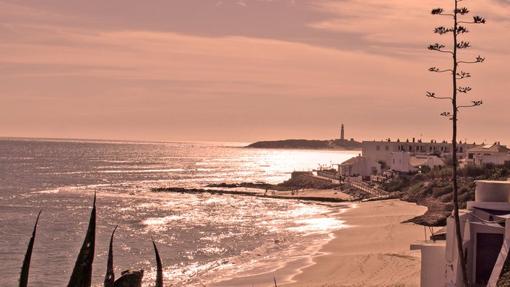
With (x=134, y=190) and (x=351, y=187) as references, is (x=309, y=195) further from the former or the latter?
(x=134, y=190)

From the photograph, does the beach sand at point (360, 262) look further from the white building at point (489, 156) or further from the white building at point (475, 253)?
the white building at point (489, 156)

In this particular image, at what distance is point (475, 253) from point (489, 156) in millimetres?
63635

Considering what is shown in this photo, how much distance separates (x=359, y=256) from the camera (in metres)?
37.8

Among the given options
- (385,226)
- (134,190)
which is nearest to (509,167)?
(385,226)

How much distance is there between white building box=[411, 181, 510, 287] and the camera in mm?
17328

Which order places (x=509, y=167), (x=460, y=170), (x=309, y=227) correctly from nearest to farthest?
(x=309, y=227), (x=509, y=167), (x=460, y=170)

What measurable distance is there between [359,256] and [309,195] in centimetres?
4908

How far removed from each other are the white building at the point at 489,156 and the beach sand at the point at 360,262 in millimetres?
26988

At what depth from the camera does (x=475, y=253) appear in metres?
18.9

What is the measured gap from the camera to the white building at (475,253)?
17.3 m

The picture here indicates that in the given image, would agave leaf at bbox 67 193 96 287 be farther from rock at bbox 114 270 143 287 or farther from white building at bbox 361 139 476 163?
white building at bbox 361 139 476 163

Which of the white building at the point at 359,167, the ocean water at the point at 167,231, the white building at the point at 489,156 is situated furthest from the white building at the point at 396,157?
the ocean water at the point at 167,231

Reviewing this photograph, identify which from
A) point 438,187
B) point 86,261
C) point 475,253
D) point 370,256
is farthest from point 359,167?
point 86,261

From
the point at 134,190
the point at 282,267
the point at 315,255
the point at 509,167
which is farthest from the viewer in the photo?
the point at 134,190
